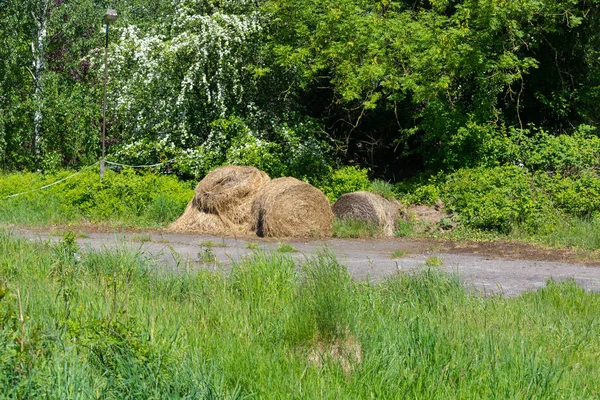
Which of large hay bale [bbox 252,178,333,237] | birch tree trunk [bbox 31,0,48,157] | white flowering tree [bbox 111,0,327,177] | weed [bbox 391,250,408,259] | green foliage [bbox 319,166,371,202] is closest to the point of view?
weed [bbox 391,250,408,259]

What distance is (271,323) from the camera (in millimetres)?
7203

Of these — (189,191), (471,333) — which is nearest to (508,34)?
(189,191)

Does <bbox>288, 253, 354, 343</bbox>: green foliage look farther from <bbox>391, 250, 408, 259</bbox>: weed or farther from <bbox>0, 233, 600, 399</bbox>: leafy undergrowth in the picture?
<bbox>391, 250, 408, 259</bbox>: weed

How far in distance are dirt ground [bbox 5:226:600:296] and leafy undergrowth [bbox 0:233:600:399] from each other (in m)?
1.97

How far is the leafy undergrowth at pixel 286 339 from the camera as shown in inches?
221

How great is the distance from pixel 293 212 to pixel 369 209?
1672 millimetres

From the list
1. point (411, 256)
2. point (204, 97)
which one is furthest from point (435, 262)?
point (204, 97)

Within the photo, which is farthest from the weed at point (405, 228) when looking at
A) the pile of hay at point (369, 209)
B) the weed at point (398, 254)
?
the weed at point (398, 254)

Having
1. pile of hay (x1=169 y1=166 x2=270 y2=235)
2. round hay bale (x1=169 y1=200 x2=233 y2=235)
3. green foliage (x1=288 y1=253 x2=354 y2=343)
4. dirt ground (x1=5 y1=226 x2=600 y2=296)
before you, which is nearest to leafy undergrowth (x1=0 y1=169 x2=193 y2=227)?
round hay bale (x1=169 y1=200 x2=233 y2=235)

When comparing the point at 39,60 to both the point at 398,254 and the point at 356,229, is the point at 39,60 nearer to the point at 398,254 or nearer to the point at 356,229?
the point at 356,229

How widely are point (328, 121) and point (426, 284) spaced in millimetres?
15937

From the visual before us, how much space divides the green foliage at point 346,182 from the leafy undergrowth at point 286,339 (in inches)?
466

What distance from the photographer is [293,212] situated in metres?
17.8

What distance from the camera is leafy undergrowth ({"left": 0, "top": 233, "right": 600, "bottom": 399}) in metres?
5.61
